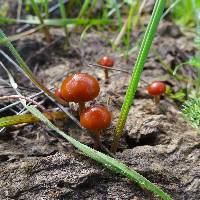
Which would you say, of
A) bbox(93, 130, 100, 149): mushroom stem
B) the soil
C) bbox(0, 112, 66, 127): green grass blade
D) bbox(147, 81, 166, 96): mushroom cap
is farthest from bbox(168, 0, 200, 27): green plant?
bbox(93, 130, 100, 149): mushroom stem

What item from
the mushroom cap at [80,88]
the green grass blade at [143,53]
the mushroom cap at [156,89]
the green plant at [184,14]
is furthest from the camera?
the green plant at [184,14]

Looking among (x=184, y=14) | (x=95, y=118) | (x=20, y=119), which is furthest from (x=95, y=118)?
(x=184, y=14)

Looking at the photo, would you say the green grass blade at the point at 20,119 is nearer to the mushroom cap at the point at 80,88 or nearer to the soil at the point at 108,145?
the soil at the point at 108,145

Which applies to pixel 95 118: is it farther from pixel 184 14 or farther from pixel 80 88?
pixel 184 14

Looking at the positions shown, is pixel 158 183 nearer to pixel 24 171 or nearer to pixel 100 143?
pixel 100 143

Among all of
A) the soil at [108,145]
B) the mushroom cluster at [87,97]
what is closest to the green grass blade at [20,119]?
the soil at [108,145]

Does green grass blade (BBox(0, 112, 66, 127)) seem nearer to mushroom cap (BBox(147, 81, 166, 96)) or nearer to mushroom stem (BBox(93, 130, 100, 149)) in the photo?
mushroom stem (BBox(93, 130, 100, 149))

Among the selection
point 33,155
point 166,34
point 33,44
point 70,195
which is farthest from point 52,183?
point 166,34

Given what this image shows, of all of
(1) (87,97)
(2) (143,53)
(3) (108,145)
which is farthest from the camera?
(3) (108,145)
